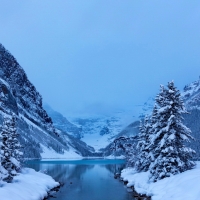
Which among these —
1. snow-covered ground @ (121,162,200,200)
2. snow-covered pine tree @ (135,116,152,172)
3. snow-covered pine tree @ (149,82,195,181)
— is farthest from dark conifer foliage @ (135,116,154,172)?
snow-covered ground @ (121,162,200,200)

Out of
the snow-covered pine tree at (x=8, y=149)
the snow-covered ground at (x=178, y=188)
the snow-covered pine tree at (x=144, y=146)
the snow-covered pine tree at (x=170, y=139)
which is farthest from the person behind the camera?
the snow-covered pine tree at (x=144, y=146)

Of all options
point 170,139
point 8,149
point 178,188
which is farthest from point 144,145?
point 8,149

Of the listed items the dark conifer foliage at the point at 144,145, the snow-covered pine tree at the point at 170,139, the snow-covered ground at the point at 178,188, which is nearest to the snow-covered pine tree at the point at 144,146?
the dark conifer foliage at the point at 144,145

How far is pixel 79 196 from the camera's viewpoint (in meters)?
38.2

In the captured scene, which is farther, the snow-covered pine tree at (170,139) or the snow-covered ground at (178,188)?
the snow-covered pine tree at (170,139)

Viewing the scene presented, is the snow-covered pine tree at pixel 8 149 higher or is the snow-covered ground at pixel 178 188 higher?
the snow-covered pine tree at pixel 8 149

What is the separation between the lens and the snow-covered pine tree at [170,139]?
114 ft

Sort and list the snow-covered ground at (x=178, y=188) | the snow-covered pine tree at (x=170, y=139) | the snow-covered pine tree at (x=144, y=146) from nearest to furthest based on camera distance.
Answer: the snow-covered ground at (x=178, y=188), the snow-covered pine tree at (x=170, y=139), the snow-covered pine tree at (x=144, y=146)

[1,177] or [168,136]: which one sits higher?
[168,136]

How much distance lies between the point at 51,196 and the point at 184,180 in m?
17.4

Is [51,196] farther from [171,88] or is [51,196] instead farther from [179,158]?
[171,88]

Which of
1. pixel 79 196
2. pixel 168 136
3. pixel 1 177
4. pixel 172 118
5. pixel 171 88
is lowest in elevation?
pixel 79 196

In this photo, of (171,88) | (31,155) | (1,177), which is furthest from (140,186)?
(31,155)

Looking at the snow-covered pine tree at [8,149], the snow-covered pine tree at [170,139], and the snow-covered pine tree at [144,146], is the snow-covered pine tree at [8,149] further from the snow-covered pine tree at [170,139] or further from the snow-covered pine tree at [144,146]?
the snow-covered pine tree at [144,146]
